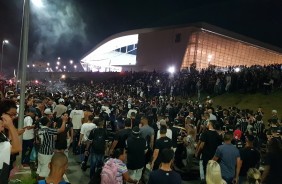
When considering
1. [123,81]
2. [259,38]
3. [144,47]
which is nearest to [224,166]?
[123,81]

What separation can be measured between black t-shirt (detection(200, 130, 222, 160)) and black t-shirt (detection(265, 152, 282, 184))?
243cm

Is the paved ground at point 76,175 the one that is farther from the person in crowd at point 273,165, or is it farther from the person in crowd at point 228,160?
the person in crowd at point 273,165

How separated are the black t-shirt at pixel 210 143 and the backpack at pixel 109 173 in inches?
130

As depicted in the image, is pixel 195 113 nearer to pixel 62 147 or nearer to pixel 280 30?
pixel 62 147

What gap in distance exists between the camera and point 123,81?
34.5 m

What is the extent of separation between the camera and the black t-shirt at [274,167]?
5.28 metres

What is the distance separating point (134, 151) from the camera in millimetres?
7488

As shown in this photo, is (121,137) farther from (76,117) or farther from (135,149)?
(76,117)

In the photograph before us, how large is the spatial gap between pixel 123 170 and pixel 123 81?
29.2 metres

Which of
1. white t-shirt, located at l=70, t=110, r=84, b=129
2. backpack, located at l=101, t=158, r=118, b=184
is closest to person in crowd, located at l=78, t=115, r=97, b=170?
white t-shirt, located at l=70, t=110, r=84, b=129

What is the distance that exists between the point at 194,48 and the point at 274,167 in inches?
1481

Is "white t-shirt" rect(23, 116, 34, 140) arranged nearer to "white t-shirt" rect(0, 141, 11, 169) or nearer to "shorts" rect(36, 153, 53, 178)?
"shorts" rect(36, 153, 53, 178)

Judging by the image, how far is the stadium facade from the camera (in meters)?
42.1

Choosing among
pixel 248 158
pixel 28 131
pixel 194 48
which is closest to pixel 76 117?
pixel 28 131
